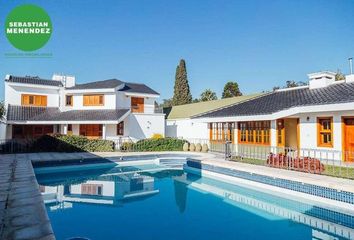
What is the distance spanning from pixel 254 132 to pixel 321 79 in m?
6.58

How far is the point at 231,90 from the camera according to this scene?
5100 cm

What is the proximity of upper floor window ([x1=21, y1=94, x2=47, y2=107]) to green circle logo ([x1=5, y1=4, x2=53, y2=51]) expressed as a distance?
10.9 meters

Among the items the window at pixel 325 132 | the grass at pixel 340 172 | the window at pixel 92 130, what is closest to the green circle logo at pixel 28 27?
the window at pixel 92 130

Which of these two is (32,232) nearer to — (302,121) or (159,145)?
(302,121)

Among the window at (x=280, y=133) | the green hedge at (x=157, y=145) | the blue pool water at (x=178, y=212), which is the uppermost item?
the window at (x=280, y=133)

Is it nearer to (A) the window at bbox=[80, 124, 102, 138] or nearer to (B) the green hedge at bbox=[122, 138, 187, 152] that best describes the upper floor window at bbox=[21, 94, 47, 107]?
(A) the window at bbox=[80, 124, 102, 138]

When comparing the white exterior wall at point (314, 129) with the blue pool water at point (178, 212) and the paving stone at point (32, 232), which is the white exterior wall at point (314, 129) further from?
the paving stone at point (32, 232)

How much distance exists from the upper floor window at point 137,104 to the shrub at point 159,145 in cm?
791

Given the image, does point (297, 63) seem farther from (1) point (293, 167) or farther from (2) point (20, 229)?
(2) point (20, 229)

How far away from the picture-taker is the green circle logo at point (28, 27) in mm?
17453

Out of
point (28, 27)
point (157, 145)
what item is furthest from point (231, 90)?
point (28, 27)

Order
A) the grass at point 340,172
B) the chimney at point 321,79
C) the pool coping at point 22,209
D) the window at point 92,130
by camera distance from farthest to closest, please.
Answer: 1. the window at point 92,130
2. the chimney at point 321,79
3. the grass at point 340,172
4. the pool coping at point 22,209

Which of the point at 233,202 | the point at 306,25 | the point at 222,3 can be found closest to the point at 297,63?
the point at 306,25

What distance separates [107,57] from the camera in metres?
28.3
